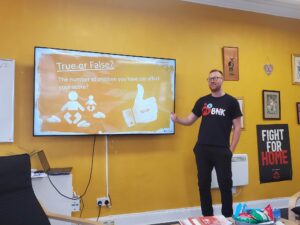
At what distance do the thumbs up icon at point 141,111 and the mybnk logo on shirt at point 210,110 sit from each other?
0.50 meters

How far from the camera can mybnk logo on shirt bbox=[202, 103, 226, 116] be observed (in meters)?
2.76

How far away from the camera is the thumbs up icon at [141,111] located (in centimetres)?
294

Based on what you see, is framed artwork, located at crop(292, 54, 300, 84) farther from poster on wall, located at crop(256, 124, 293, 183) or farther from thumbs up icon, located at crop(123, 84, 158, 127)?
thumbs up icon, located at crop(123, 84, 158, 127)

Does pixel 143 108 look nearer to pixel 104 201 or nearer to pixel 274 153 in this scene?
pixel 104 201

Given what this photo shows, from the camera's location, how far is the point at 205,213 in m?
2.81

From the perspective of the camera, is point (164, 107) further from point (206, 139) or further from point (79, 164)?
point (79, 164)

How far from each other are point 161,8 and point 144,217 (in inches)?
88.7

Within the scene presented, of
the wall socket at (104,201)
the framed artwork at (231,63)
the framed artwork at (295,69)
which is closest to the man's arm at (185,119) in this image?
the framed artwork at (231,63)

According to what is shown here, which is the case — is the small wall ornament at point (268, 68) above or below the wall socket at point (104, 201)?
above

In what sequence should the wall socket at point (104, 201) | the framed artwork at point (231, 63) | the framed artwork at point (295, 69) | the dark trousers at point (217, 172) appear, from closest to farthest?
the dark trousers at point (217, 172) < the wall socket at point (104, 201) < the framed artwork at point (231, 63) < the framed artwork at point (295, 69)

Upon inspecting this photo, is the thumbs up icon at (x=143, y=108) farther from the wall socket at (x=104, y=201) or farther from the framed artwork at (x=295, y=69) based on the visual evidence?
→ the framed artwork at (x=295, y=69)

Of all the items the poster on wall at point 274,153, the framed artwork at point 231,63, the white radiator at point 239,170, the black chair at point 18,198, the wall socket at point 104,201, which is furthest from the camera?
the poster on wall at point 274,153

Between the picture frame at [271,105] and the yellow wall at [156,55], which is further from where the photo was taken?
the picture frame at [271,105]

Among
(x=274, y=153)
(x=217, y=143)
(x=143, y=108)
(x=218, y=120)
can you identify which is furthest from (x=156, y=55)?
(x=274, y=153)
